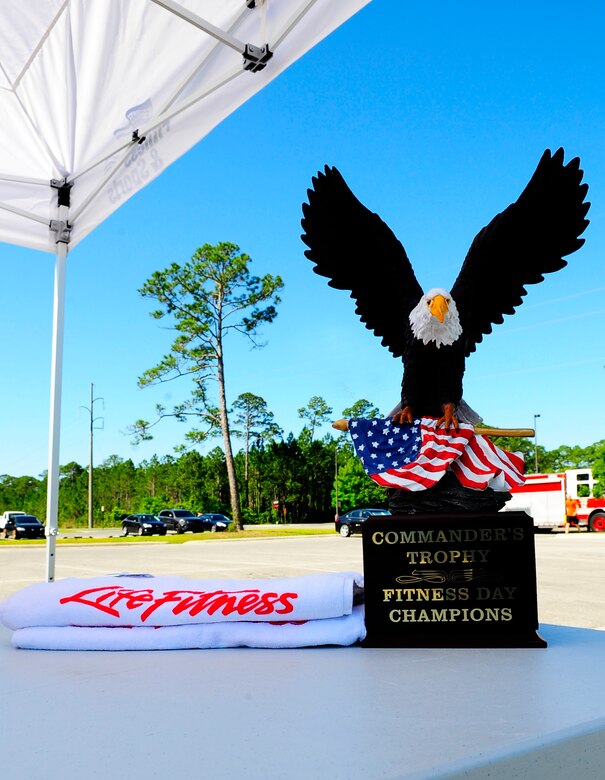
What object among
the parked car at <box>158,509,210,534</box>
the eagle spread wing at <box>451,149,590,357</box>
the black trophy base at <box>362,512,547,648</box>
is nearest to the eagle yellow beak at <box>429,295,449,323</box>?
the eagle spread wing at <box>451,149,590,357</box>

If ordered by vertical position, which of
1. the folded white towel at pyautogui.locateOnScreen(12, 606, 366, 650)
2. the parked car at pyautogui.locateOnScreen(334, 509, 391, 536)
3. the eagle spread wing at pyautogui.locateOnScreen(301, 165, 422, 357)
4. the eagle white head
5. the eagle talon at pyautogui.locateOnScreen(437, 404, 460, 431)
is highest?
the eagle spread wing at pyautogui.locateOnScreen(301, 165, 422, 357)

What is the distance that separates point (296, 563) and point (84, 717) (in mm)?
11514

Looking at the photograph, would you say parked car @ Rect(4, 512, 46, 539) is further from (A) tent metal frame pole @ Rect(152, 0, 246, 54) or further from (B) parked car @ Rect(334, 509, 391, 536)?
(A) tent metal frame pole @ Rect(152, 0, 246, 54)

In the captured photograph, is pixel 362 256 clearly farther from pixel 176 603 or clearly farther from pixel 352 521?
pixel 352 521

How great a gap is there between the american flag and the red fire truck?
23764mm

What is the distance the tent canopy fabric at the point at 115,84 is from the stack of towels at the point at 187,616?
207 centimetres

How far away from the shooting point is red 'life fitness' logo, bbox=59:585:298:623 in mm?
1985

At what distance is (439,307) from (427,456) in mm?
523

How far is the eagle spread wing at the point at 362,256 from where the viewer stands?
8.63ft

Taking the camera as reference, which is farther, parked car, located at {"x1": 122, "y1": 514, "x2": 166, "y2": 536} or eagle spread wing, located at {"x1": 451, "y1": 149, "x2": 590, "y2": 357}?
parked car, located at {"x1": 122, "y1": 514, "x2": 166, "y2": 536}

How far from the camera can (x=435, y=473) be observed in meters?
2.13

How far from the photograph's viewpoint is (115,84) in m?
3.37

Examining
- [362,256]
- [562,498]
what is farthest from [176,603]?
[562,498]

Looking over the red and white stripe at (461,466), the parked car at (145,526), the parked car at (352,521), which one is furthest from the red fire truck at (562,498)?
the red and white stripe at (461,466)
